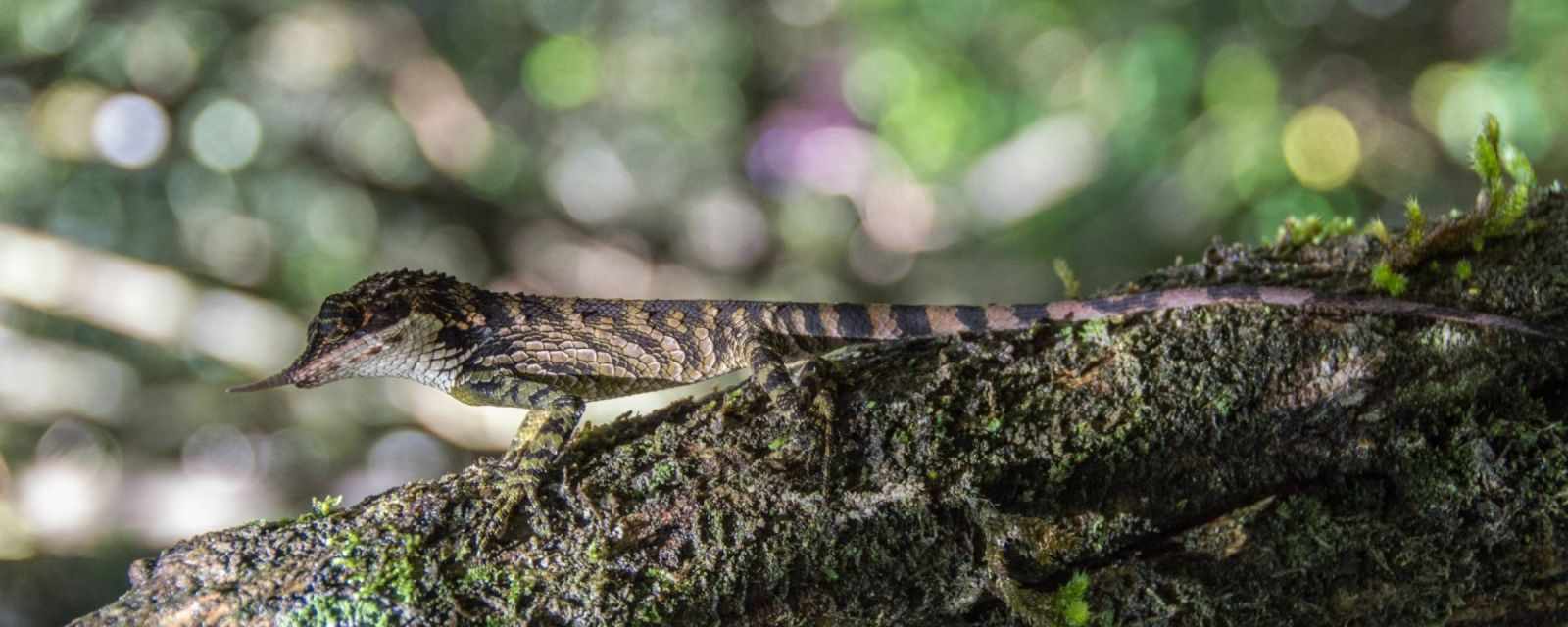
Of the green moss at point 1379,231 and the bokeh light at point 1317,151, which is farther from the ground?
the bokeh light at point 1317,151

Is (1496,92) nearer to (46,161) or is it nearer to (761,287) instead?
(761,287)

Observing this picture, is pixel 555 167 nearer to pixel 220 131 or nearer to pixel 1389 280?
pixel 220 131

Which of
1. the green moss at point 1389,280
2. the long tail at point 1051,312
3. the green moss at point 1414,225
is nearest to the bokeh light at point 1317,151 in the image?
the green moss at point 1414,225

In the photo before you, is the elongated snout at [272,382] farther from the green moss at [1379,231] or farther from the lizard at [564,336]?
the green moss at [1379,231]

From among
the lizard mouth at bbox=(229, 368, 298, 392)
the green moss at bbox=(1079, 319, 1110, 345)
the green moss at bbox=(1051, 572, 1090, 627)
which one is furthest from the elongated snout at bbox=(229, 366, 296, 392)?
the green moss at bbox=(1079, 319, 1110, 345)

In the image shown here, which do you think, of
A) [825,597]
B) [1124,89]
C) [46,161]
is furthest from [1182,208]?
[46,161]

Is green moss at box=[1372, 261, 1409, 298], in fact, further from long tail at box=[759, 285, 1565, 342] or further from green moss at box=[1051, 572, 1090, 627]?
green moss at box=[1051, 572, 1090, 627]

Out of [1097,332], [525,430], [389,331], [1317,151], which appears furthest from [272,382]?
[1317,151]

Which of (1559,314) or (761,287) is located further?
(761,287)
